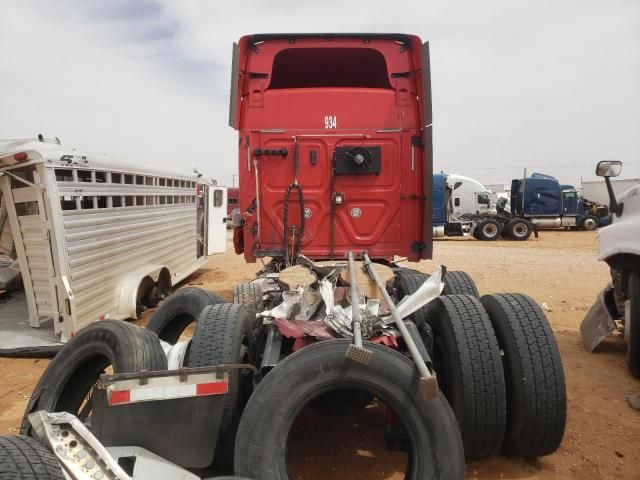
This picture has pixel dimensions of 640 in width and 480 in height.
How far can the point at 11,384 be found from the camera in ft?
14.8

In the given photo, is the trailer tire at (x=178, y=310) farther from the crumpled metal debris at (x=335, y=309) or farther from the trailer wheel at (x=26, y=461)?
the trailer wheel at (x=26, y=461)

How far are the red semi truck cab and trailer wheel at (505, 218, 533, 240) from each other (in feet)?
58.1

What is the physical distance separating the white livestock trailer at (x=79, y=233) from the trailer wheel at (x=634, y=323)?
5633 millimetres

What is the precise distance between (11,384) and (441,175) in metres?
18.4

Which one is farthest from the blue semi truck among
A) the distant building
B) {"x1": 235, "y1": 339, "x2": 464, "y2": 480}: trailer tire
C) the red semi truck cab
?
{"x1": 235, "y1": 339, "x2": 464, "y2": 480}: trailer tire

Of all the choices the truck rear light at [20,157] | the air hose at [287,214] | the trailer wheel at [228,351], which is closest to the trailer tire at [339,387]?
the trailer wheel at [228,351]

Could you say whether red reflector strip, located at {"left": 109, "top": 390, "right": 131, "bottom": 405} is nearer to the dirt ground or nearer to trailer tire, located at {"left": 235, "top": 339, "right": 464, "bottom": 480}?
trailer tire, located at {"left": 235, "top": 339, "right": 464, "bottom": 480}

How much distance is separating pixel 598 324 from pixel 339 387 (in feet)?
14.1

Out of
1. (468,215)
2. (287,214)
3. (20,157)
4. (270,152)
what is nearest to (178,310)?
(287,214)

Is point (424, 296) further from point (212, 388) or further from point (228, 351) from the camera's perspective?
point (212, 388)

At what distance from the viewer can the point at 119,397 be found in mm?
2236

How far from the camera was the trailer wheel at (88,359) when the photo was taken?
255 centimetres

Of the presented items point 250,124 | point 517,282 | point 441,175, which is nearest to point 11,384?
point 250,124

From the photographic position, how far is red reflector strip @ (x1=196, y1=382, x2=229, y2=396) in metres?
2.33
